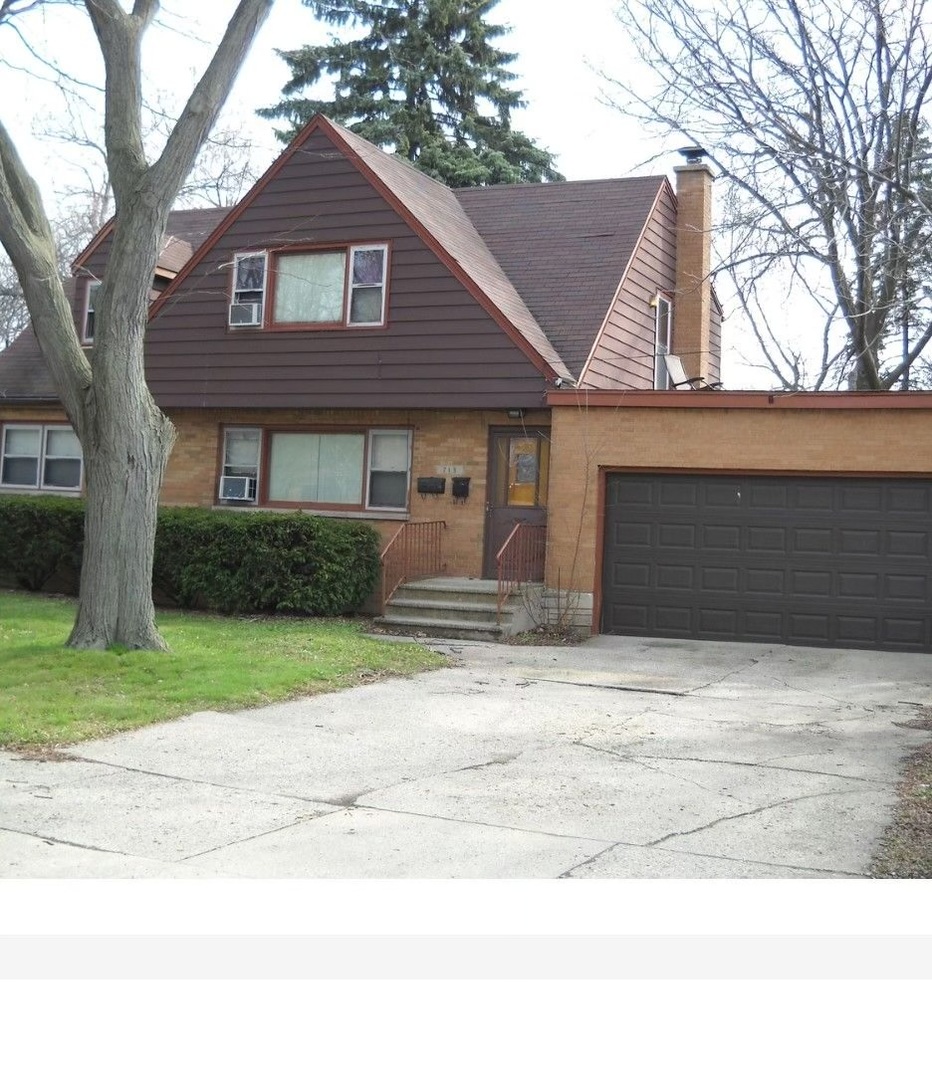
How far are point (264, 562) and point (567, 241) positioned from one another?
27.3ft

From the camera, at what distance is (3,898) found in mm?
5598

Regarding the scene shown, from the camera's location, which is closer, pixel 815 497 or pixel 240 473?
pixel 815 497

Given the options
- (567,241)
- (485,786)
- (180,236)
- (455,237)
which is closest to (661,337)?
(567,241)

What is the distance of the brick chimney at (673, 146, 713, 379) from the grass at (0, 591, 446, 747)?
9675mm

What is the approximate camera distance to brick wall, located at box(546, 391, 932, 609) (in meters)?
15.5

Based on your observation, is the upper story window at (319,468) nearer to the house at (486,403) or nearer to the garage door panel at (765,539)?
the house at (486,403)

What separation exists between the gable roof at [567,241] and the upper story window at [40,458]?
847 centimetres

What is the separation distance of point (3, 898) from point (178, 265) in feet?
63.5

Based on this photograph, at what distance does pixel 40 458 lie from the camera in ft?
72.6

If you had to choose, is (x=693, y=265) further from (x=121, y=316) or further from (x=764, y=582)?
(x=121, y=316)

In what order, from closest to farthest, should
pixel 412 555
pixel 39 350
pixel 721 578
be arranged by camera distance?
pixel 721 578 → pixel 412 555 → pixel 39 350

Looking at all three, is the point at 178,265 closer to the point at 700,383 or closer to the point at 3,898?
the point at 700,383

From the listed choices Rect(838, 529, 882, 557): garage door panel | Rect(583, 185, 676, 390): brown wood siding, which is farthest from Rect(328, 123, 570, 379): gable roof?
Rect(838, 529, 882, 557): garage door panel

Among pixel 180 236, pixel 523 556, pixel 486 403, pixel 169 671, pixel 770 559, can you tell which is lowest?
pixel 169 671
